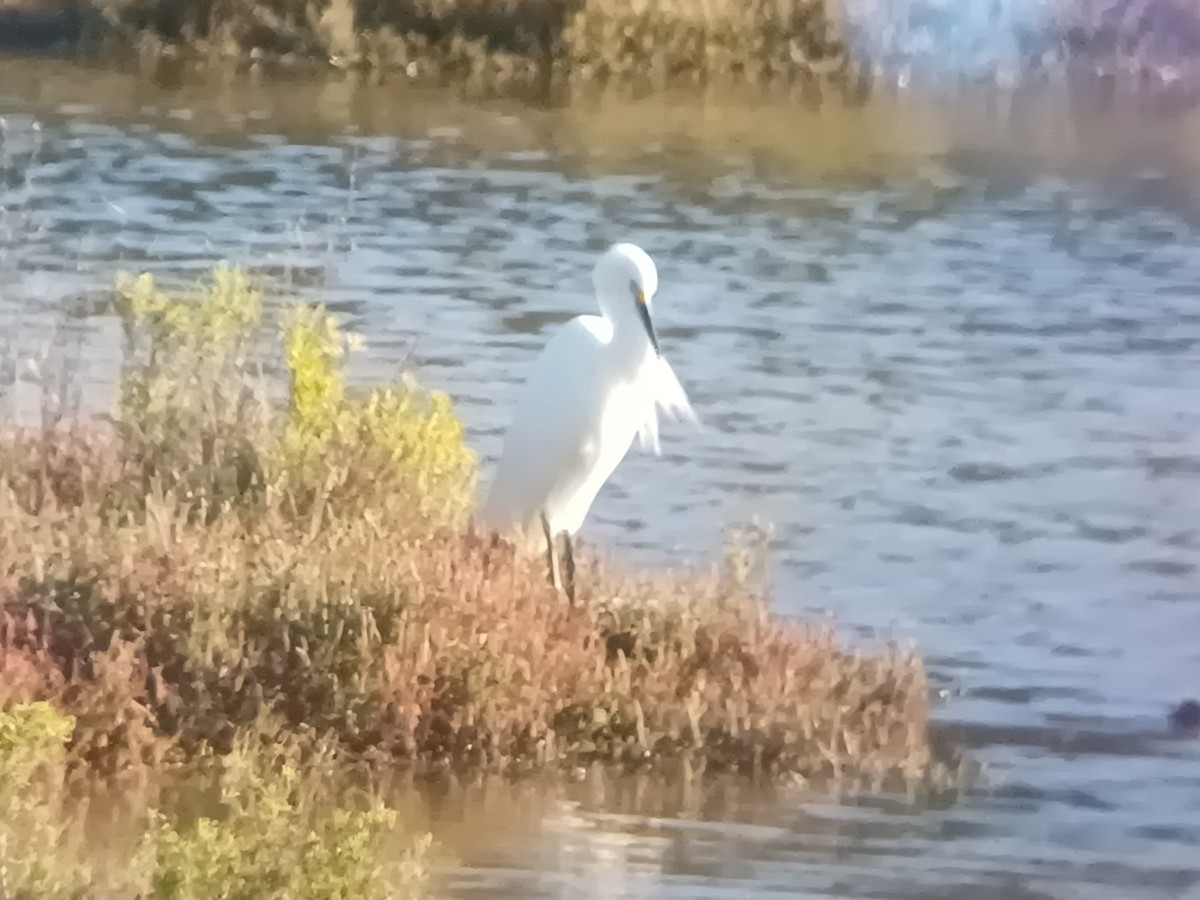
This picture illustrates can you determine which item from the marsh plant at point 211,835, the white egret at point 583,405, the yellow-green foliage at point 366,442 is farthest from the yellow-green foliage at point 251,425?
the marsh plant at point 211,835

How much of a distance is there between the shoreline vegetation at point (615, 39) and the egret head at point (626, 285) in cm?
448

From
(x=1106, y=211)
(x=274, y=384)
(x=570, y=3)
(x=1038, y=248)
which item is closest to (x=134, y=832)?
(x=274, y=384)

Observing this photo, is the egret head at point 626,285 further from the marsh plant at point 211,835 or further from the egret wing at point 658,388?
the marsh plant at point 211,835

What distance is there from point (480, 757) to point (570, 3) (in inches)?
231

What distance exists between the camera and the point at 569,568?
379 centimetres

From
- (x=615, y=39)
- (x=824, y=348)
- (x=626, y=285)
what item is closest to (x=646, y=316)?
(x=626, y=285)

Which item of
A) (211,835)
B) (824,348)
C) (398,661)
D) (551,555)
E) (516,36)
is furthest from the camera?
(516,36)

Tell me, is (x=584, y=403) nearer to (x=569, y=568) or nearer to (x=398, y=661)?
(x=569, y=568)

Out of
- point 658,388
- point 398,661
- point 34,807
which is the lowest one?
point 34,807

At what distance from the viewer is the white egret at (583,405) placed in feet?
12.8

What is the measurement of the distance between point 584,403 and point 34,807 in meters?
1.40

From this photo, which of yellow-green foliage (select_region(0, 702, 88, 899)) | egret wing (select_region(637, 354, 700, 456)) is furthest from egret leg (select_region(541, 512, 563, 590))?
yellow-green foliage (select_region(0, 702, 88, 899))

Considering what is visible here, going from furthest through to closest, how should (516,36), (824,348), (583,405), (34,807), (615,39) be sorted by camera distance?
(516,36)
(615,39)
(824,348)
(583,405)
(34,807)

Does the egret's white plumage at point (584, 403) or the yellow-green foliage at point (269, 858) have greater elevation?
the egret's white plumage at point (584, 403)
